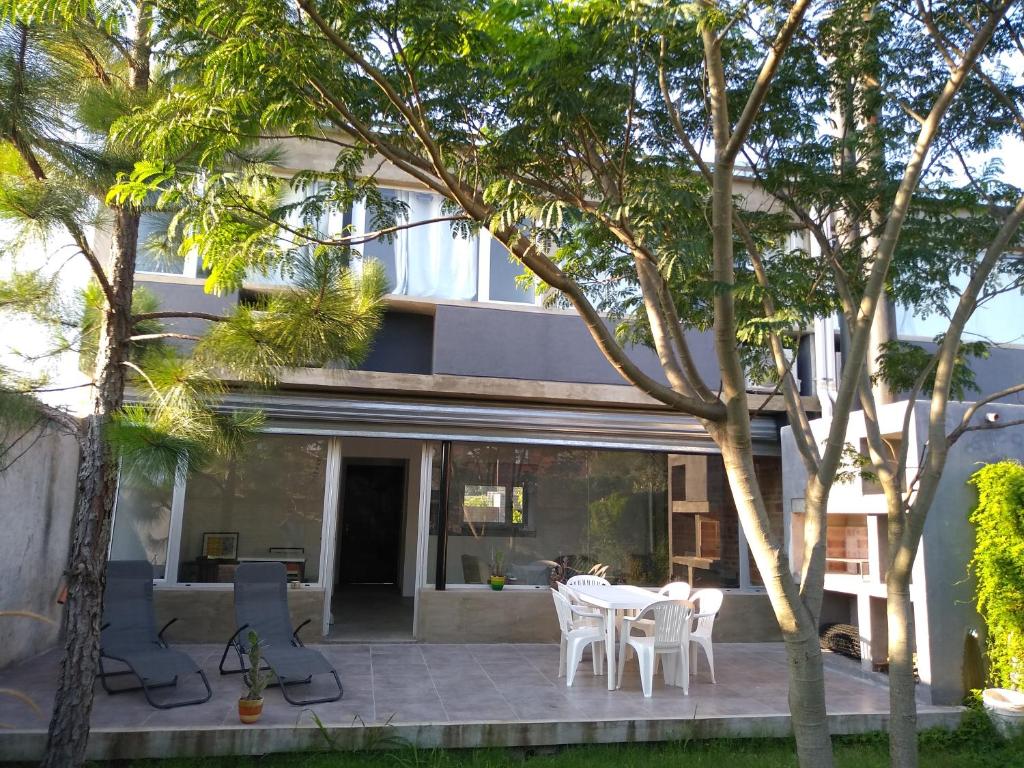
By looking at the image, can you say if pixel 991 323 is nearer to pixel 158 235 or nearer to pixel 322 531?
pixel 322 531

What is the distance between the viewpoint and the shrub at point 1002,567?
719 centimetres

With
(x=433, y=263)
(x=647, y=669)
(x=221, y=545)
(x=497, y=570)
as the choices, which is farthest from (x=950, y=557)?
(x=221, y=545)

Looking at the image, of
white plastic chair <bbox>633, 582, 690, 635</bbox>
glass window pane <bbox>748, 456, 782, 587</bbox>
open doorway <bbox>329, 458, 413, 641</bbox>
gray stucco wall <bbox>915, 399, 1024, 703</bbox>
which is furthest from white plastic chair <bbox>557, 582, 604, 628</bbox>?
open doorway <bbox>329, 458, 413, 641</bbox>

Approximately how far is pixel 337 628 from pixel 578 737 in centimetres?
474

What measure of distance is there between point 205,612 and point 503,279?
18.6ft

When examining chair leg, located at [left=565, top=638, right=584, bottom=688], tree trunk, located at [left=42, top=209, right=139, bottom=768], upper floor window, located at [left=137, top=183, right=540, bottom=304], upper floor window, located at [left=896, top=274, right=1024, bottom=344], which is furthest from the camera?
upper floor window, located at [left=896, top=274, right=1024, bottom=344]

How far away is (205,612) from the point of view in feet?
30.0

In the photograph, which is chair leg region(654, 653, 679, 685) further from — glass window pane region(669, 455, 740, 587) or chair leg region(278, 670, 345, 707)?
chair leg region(278, 670, 345, 707)

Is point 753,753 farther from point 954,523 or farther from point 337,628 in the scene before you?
point 337,628

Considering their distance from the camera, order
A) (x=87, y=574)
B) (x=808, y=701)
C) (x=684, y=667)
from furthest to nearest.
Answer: (x=684, y=667), (x=87, y=574), (x=808, y=701)

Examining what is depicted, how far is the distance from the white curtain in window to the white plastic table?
4.34 m

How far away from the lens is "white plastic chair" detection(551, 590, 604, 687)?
7750 mm

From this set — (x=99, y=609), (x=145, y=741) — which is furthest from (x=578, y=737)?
(x=99, y=609)

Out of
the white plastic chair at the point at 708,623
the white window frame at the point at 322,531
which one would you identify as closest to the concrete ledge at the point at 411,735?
the white plastic chair at the point at 708,623
